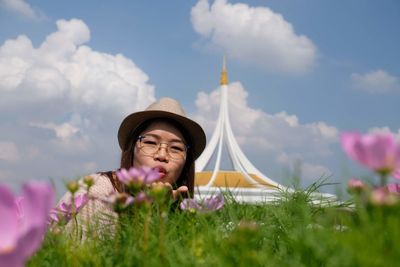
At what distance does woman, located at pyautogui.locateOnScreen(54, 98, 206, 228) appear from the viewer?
7.82 feet

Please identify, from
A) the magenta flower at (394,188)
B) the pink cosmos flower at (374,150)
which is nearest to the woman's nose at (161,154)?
the magenta flower at (394,188)

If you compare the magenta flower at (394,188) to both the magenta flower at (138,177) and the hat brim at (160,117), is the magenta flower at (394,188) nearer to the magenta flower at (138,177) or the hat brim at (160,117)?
the magenta flower at (138,177)

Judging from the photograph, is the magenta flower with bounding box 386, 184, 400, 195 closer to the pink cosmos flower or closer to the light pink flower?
the light pink flower

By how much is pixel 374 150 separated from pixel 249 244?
522 mm

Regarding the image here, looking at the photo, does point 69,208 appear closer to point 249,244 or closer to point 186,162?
point 249,244

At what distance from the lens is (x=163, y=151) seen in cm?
241

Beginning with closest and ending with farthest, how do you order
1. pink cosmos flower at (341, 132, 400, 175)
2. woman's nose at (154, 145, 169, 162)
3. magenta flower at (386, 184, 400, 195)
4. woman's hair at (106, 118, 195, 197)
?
Result: pink cosmos flower at (341, 132, 400, 175), magenta flower at (386, 184, 400, 195), woman's nose at (154, 145, 169, 162), woman's hair at (106, 118, 195, 197)

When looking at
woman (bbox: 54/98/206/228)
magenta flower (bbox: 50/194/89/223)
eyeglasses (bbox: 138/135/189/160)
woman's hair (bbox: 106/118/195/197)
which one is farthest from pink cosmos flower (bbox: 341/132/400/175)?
woman's hair (bbox: 106/118/195/197)

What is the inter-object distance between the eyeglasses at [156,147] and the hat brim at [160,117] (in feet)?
0.67

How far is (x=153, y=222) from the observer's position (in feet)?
4.90

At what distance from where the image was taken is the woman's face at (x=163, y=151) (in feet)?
7.78

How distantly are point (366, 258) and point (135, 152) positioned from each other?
192 cm

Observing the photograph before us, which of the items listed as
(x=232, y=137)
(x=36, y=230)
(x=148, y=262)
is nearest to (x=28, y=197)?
(x=36, y=230)

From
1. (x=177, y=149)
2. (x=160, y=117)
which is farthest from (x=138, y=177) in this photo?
(x=160, y=117)
